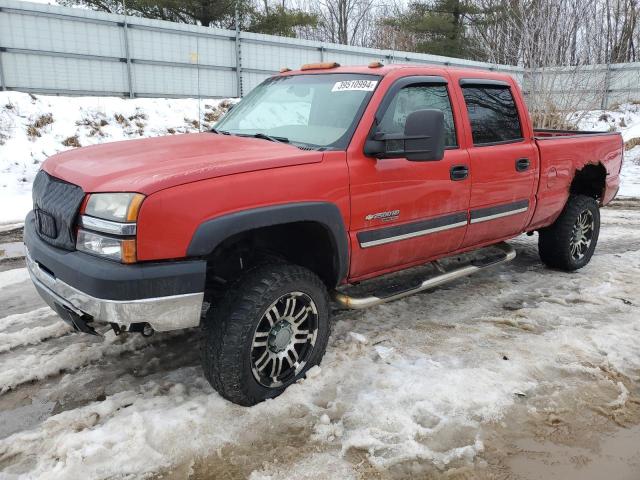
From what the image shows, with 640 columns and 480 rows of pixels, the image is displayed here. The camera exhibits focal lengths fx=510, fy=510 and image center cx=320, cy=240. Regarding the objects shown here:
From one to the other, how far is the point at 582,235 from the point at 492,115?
201 cm

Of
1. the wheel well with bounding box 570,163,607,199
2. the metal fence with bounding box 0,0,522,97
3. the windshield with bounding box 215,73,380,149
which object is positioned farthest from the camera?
the metal fence with bounding box 0,0,522,97

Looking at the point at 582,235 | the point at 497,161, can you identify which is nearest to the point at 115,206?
the point at 497,161

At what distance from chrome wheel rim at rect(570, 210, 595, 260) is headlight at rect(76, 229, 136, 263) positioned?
4.38m

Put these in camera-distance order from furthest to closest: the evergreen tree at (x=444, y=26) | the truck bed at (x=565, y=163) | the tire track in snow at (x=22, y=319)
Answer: the evergreen tree at (x=444, y=26)
the truck bed at (x=565, y=163)
the tire track in snow at (x=22, y=319)

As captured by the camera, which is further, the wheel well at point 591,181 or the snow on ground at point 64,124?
the snow on ground at point 64,124

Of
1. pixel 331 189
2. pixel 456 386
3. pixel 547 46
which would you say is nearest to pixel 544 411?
pixel 456 386

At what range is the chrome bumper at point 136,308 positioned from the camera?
2363mm

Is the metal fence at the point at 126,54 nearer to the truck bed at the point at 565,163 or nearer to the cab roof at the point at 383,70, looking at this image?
the cab roof at the point at 383,70

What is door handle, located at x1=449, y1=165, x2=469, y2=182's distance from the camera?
3641 millimetres

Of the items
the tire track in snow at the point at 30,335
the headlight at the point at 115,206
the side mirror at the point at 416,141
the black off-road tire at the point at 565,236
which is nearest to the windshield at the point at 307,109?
the side mirror at the point at 416,141

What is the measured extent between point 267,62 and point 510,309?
13153mm

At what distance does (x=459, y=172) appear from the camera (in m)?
3.68

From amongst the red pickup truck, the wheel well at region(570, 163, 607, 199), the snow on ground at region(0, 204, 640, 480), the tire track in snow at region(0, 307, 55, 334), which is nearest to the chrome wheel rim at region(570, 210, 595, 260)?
the wheel well at region(570, 163, 607, 199)

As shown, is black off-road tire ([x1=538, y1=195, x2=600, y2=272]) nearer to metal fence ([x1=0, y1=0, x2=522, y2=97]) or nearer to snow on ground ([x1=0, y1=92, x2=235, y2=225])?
snow on ground ([x1=0, y1=92, x2=235, y2=225])
